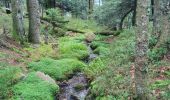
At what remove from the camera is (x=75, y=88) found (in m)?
12.7

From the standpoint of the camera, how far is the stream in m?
11.7

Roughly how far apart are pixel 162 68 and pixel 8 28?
12.4 meters

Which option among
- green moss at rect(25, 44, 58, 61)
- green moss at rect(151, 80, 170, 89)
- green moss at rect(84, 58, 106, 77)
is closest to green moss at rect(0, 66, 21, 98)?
green moss at rect(84, 58, 106, 77)

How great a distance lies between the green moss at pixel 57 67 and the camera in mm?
13484

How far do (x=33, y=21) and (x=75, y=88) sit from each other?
686 cm

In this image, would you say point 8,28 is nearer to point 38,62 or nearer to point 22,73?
point 38,62

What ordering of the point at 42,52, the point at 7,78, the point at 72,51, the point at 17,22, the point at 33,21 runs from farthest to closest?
1. the point at 72,51
2. the point at 33,21
3. the point at 17,22
4. the point at 42,52
5. the point at 7,78

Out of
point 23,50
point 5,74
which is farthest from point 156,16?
point 5,74

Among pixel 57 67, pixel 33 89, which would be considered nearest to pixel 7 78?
pixel 33 89

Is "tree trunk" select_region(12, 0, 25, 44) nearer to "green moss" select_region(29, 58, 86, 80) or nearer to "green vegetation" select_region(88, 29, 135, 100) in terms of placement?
"green moss" select_region(29, 58, 86, 80)

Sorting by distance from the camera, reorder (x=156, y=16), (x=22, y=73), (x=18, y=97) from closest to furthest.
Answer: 1. (x=18, y=97)
2. (x=22, y=73)
3. (x=156, y=16)

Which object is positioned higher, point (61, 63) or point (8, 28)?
point (8, 28)

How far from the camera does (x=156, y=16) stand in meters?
15.8

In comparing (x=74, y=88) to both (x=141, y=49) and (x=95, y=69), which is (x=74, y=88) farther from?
(x=141, y=49)
